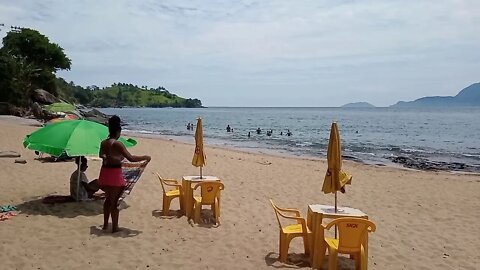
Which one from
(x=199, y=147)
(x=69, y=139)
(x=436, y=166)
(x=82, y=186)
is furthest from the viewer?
(x=436, y=166)

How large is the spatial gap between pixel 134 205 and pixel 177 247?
2.71 metres

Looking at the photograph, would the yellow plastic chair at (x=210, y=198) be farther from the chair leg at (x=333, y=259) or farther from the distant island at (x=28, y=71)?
the distant island at (x=28, y=71)

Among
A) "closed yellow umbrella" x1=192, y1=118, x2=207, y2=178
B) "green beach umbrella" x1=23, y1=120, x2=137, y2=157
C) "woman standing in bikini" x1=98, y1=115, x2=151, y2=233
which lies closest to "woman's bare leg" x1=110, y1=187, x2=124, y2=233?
"woman standing in bikini" x1=98, y1=115, x2=151, y2=233

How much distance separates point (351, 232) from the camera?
5148mm

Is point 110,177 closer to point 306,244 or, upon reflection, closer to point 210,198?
point 210,198

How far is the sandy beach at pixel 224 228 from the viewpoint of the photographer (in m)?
5.88

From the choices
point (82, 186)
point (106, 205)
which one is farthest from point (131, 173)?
point (106, 205)

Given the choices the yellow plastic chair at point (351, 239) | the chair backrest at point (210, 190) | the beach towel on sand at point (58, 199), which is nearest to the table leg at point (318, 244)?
the yellow plastic chair at point (351, 239)

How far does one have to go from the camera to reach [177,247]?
634cm

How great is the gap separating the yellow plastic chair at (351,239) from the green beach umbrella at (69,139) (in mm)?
4171

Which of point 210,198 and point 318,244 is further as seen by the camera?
point 210,198

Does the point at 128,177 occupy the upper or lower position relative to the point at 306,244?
upper

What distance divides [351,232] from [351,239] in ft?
0.31

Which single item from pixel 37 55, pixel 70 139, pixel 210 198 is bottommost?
pixel 210 198
